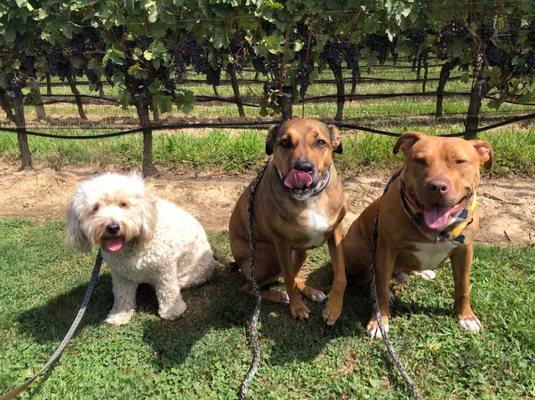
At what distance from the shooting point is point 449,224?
2.60 meters

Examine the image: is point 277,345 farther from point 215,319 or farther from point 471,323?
point 471,323

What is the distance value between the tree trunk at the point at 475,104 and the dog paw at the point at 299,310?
3463 mm

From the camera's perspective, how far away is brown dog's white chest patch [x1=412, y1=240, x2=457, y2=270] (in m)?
2.83

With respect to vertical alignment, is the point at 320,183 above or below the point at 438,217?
above

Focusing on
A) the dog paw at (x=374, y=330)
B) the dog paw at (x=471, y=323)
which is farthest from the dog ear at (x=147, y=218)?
the dog paw at (x=471, y=323)

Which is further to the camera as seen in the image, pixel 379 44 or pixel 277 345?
pixel 379 44

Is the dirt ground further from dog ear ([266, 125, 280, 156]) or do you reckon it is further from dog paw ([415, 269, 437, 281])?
dog ear ([266, 125, 280, 156])

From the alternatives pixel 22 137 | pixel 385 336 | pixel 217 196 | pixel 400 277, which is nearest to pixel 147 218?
pixel 385 336

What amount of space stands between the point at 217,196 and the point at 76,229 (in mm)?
2812

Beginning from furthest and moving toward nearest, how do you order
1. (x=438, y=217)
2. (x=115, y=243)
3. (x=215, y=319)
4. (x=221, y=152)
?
(x=221, y=152)
(x=215, y=319)
(x=115, y=243)
(x=438, y=217)

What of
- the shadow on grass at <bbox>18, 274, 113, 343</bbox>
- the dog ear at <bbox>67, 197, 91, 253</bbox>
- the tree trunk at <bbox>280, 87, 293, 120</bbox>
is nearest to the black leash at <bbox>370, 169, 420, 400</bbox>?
the dog ear at <bbox>67, 197, 91, 253</bbox>

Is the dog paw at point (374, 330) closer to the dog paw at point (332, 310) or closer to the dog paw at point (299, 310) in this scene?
the dog paw at point (332, 310)

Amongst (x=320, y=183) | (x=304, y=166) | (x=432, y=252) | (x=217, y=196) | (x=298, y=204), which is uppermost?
(x=304, y=166)

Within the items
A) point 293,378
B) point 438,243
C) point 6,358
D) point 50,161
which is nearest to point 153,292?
point 6,358
